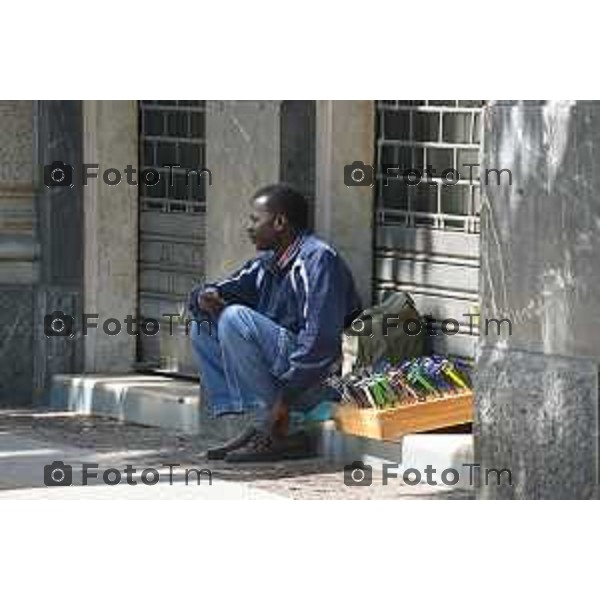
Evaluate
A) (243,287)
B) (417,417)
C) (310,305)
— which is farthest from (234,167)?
(417,417)

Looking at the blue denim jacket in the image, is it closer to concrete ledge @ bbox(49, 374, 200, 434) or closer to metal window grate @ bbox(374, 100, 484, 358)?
metal window grate @ bbox(374, 100, 484, 358)

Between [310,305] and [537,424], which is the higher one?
[310,305]

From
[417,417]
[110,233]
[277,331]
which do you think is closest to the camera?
[417,417]

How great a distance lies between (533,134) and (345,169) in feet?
7.30

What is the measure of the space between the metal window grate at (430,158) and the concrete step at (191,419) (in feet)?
3.66

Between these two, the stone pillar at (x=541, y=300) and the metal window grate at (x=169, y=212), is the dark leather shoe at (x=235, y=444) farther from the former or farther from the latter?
the metal window grate at (x=169, y=212)

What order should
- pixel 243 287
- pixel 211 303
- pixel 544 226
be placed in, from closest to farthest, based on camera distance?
pixel 544 226
pixel 211 303
pixel 243 287

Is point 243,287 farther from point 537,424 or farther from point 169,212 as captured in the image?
point 537,424

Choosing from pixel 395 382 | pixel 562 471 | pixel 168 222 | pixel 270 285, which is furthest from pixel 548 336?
pixel 168 222

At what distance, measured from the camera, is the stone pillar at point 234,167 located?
12445mm

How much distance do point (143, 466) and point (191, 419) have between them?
101 centimetres

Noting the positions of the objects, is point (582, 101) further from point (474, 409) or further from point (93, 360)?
point (93, 360)

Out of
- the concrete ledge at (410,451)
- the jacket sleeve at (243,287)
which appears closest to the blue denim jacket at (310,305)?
the jacket sleeve at (243,287)

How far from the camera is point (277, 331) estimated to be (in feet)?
37.9
